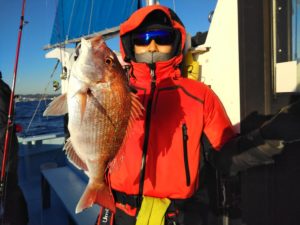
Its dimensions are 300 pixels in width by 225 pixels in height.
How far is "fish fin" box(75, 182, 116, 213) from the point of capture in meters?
1.73

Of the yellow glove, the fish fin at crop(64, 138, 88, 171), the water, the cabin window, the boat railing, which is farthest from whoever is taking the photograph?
the water

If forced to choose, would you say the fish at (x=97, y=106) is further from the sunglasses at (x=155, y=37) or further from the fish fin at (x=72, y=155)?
the sunglasses at (x=155, y=37)

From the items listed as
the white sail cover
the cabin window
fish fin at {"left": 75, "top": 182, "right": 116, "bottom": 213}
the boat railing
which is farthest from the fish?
the boat railing

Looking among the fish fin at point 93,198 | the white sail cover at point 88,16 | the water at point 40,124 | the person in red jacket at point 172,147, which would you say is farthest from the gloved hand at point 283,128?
the water at point 40,124

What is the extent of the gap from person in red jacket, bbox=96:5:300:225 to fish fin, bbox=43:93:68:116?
1.98 feet

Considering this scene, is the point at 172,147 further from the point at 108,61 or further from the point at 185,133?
the point at 108,61

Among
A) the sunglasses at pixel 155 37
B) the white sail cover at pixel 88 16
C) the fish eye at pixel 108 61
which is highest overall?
the white sail cover at pixel 88 16

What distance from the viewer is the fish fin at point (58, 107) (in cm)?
159

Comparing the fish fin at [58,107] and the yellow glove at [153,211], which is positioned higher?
the fish fin at [58,107]

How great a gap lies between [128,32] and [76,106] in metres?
1.07

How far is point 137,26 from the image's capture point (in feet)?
7.70

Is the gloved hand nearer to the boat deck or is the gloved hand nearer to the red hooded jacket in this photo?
the red hooded jacket

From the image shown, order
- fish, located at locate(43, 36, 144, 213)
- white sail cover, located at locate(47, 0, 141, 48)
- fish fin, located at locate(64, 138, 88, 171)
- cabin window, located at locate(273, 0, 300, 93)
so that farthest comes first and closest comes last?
white sail cover, located at locate(47, 0, 141, 48) < cabin window, located at locate(273, 0, 300, 93) < fish fin, located at locate(64, 138, 88, 171) < fish, located at locate(43, 36, 144, 213)

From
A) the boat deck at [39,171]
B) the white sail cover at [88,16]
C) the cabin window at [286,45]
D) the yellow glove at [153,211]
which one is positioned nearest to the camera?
the yellow glove at [153,211]
